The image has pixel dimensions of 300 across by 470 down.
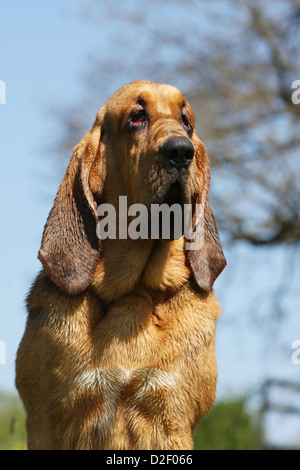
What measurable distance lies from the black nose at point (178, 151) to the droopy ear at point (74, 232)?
65cm

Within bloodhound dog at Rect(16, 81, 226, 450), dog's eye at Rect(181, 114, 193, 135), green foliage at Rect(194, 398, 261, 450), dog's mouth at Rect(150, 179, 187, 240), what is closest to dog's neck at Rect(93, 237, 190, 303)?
bloodhound dog at Rect(16, 81, 226, 450)

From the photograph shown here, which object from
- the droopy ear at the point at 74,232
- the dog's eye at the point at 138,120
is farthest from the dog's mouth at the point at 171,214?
the dog's eye at the point at 138,120

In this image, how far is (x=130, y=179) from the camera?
430cm

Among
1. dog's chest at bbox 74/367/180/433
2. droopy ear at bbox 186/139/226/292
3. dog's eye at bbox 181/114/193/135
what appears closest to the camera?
dog's chest at bbox 74/367/180/433

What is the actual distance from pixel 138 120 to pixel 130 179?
1.38ft

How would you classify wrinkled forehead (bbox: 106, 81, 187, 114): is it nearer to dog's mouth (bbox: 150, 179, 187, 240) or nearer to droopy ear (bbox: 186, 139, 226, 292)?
droopy ear (bbox: 186, 139, 226, 292)

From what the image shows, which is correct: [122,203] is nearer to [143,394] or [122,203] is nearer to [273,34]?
[143,394]

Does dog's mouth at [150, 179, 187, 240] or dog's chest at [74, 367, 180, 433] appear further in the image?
dog's mouth at [150, 179, 187, 240]

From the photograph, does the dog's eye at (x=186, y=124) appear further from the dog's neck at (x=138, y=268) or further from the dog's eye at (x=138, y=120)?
the dog's neck at (x=138, y=268)

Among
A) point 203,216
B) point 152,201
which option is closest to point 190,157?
point 152,201

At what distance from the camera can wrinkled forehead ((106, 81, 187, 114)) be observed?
14.6 ft

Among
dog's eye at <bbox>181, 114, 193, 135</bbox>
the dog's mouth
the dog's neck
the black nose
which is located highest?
dog's eye at <bbox>181, 114, 193, 135</bbox>

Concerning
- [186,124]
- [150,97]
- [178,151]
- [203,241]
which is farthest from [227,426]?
[178,151]

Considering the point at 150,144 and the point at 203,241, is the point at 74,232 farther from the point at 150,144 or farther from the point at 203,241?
the point at 203,241
